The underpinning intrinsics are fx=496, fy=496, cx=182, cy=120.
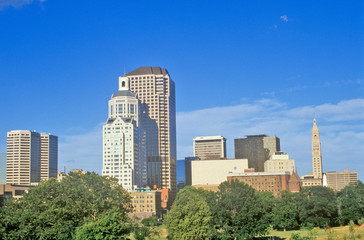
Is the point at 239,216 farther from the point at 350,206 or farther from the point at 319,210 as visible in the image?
the point at 350,206

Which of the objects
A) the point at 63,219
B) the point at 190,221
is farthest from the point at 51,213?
the point at 190,221

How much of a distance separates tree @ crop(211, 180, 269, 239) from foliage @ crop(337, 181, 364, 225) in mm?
38975

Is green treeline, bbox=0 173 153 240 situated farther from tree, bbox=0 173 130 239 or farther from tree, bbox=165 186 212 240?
tree, bbox=165 186 212 240

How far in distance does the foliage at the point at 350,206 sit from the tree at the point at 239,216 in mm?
38975

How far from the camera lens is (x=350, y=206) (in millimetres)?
153125

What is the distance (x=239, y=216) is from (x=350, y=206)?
51296 millimetres

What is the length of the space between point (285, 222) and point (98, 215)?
70500 millimetres

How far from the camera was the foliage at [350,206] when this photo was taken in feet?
493

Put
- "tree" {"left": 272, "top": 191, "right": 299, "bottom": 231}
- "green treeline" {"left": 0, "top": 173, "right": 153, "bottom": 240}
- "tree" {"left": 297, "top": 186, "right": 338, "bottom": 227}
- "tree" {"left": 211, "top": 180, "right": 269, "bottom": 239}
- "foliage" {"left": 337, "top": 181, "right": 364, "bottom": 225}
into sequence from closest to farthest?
"green treeline" {"left": 0, "top": 173, "right": 153, "bottom": 240} → "tree" {"left": 211, "top": 180, "right": 269, "bottom": 239} → "foliage" {"left": 337, "top": 181, "right": 364, "bottom": 225} → "tree" {"left": 297, "top": 186, "right": 338, "bottom": 227} → "tree" {"left": 272, "top": 191, "right": 299, "bottom": 231}

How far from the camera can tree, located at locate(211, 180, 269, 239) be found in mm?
119000

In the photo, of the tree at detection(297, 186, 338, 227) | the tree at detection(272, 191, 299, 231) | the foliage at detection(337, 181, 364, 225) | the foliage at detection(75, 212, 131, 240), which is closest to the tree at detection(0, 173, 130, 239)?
the foliage at detection(75, 212, 131, 240)

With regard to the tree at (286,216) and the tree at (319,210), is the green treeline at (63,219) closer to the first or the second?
the tree at (286,216)

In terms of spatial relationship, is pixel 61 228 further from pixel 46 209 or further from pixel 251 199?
pixel 251 199

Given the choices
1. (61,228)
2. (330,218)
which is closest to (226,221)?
(61,228)
